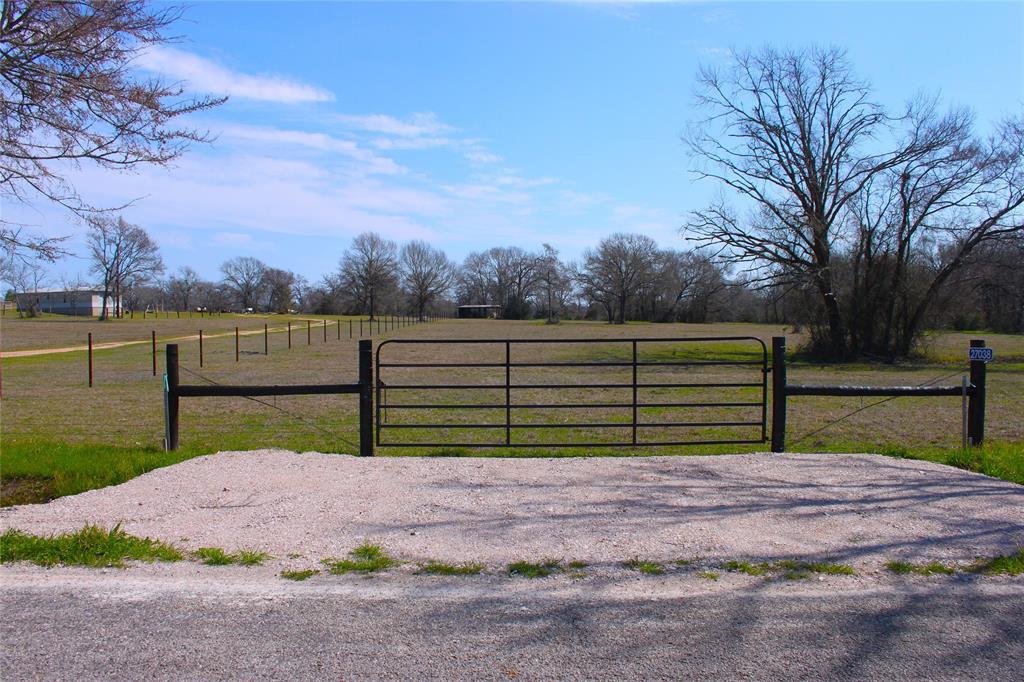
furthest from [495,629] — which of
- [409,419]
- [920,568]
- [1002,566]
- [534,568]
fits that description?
[409,419]

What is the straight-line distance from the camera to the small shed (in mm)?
137337

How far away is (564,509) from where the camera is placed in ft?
20.3

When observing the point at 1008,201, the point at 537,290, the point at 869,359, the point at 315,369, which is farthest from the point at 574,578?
the point at 537,290

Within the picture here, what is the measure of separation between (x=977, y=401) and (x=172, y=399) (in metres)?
10.1

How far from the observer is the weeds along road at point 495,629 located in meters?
3.55

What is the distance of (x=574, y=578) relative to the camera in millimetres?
4645

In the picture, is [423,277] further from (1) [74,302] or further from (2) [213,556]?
(2) [213,556]

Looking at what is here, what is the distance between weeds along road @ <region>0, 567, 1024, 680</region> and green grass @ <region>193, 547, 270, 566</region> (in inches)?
8.6

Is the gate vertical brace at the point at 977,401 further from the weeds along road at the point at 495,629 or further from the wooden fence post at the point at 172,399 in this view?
the wooden fence post at the point at 172,399

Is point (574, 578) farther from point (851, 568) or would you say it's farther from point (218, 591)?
point (218, 591)

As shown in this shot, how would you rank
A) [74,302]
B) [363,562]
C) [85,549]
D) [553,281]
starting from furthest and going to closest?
[553,281] → [74,302] → [85,549] → [363,562]

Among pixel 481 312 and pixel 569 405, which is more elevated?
pixel 481 312

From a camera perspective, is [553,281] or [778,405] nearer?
[778,405]

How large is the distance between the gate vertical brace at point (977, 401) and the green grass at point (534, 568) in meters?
7.01
